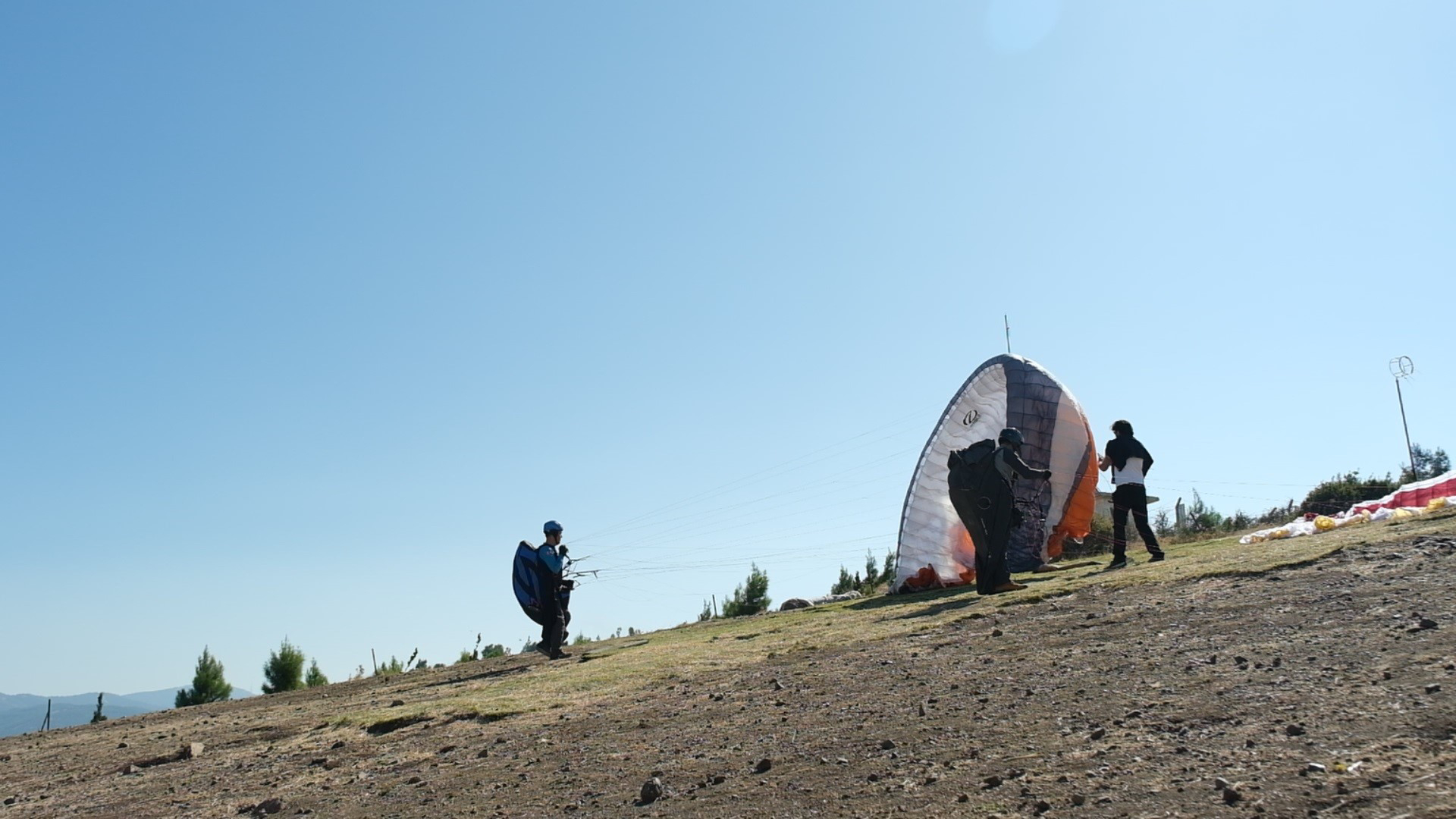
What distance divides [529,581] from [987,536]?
6536 mm

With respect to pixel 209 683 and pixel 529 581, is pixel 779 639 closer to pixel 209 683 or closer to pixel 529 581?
pixel 529 581

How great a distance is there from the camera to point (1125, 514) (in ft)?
48.8

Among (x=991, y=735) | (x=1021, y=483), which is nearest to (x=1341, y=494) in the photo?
(x=1021, y=483)

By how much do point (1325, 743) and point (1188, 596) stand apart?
4.65 m

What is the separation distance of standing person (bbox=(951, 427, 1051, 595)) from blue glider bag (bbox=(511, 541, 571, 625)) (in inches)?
234

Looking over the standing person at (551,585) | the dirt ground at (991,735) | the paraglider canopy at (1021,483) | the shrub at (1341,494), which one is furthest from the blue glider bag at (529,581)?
the shrub at (1341,494)

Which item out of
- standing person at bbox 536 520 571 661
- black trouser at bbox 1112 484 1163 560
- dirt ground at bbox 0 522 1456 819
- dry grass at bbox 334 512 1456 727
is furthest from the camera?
standing person at bbox 536 520 571 661

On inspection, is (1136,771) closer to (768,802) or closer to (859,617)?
(768,802)

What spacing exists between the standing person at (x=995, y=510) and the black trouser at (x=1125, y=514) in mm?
1375

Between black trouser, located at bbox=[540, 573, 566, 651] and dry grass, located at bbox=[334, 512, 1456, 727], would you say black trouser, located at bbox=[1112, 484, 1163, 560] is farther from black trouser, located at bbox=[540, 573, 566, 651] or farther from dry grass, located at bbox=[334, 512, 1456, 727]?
black trouser, located at bbox=[540, 573, 566, 651]

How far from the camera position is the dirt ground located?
14.4 feet

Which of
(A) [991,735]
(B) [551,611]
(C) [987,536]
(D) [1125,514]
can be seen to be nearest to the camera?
(A) [991,735]

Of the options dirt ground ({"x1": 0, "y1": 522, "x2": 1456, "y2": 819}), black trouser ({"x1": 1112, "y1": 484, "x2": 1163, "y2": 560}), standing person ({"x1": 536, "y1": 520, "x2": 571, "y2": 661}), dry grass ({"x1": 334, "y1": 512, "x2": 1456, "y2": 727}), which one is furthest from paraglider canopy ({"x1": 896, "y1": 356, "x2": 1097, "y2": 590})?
dirt ground ({"x1": 0, "y1": 522, "x2": 1456, "y2": 819})

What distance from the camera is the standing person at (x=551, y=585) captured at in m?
15.4
